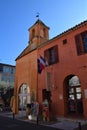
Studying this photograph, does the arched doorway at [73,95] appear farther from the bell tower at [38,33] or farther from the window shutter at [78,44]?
the bell tower at [38,33]

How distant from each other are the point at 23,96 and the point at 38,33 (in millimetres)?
9120

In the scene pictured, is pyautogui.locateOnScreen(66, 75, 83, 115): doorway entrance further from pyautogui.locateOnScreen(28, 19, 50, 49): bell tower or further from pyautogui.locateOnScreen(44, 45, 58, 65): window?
pyautogui.locateOnScreen(28, 19, 50, 49): bell tower

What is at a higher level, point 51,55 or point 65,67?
point 51,55

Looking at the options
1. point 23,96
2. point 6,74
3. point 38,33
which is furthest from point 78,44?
point 6,74

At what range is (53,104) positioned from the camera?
15844mm

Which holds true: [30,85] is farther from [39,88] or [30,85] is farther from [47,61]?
[47,61]

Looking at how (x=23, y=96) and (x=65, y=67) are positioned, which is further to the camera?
(x=23, y=96)

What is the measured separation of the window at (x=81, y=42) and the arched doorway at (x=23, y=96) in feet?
29.1

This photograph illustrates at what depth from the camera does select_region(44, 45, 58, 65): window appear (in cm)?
1655

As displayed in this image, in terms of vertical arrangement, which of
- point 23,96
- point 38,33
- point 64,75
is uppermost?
point 38,33

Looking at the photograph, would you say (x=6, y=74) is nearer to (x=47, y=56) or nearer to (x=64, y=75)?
(x=47, y=56)

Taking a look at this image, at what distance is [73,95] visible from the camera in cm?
1525

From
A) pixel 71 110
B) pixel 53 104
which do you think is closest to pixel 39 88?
pixel 53 104

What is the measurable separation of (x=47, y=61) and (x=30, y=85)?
159 inches
